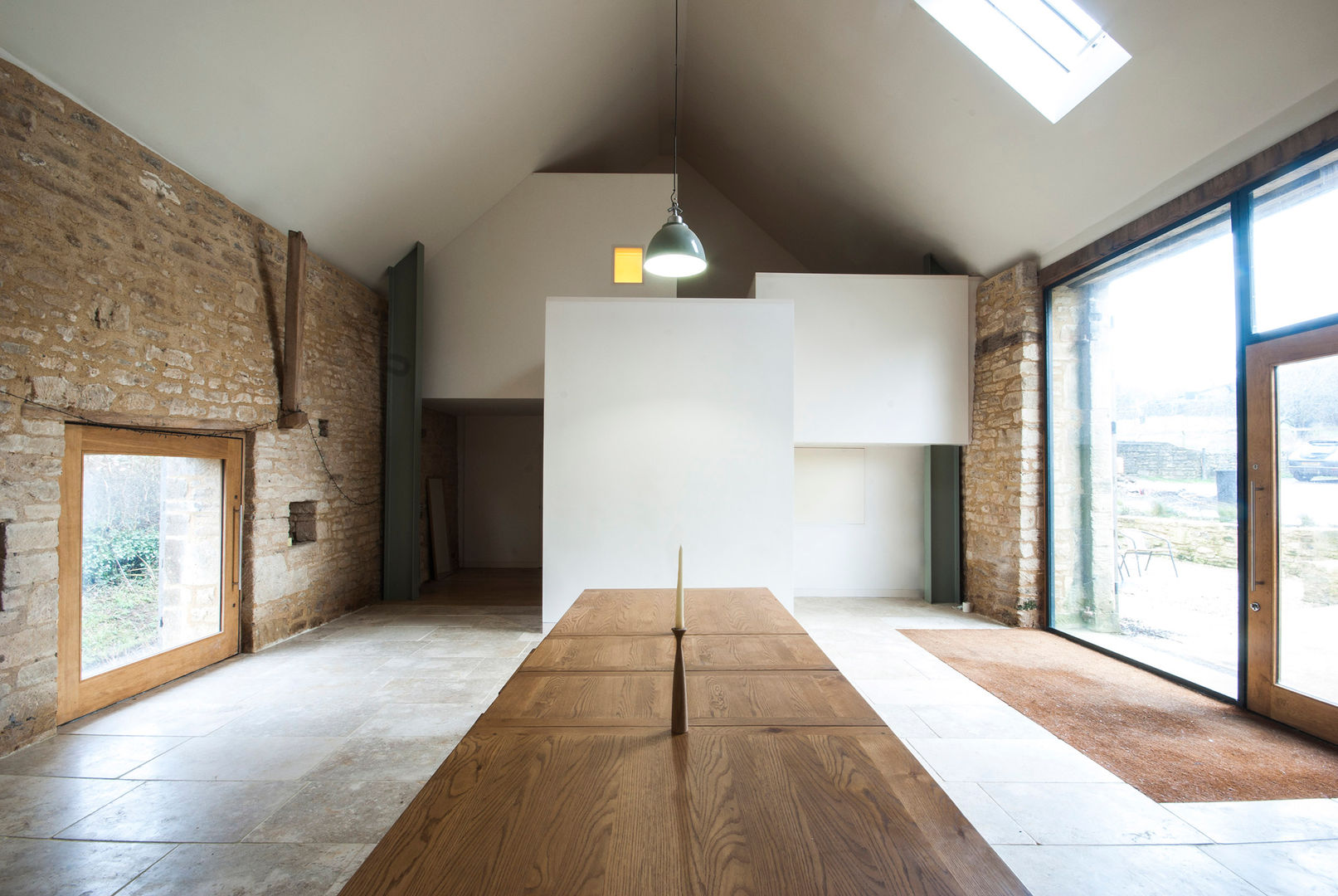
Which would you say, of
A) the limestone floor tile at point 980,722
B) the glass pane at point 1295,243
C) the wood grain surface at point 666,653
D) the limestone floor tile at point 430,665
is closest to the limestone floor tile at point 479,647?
the limestone floor tile at point 430,665

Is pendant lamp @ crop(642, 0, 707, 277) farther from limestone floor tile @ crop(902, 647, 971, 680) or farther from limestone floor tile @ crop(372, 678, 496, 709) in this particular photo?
limestone floor tile @ crop(902, 647, 971, 680)

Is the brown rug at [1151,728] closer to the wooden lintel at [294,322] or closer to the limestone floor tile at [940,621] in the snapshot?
the limestone floor tile at [940,621]

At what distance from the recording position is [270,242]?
504 centimetres

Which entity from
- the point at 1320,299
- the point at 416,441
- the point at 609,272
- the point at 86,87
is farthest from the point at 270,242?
the point at 1320,299

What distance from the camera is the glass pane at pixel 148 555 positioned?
3.62m

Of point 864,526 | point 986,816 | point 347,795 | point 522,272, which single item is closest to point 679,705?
point 986,816

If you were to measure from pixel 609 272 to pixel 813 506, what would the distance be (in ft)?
11.0

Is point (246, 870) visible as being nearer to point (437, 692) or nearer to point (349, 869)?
point (349, 869)

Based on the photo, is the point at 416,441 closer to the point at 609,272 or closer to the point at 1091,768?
the point at 609,272

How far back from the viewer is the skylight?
4070 millimetres

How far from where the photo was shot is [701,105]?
7.16m

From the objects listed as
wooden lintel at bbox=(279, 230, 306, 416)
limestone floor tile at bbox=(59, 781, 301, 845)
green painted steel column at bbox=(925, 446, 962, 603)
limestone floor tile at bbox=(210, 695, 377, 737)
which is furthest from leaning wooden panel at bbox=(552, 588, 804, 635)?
green painted steel column at bbox=(925, 446, 962, 603)

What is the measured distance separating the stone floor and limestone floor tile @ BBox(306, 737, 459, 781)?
0.4 inches

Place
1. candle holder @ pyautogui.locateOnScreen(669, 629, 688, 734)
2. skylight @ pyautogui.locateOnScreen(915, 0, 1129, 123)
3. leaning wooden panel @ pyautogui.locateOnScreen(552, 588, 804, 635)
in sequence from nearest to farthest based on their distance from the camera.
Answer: candle holder @ pyautogui.locateOnScreen(669, 629, 688, 734) → leaning wooden panel @ pyautogui.locateOnScreen(552, 588, 804, 635) → skylight @ pyautogui.locateOnScreen(915, 0, 1129, 123)
